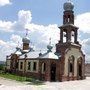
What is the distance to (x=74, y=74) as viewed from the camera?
152ft

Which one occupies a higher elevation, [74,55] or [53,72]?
[74,55]

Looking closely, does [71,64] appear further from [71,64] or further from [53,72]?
[53,72]

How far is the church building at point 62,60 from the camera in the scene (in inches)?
1713

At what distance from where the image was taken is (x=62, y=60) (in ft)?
143

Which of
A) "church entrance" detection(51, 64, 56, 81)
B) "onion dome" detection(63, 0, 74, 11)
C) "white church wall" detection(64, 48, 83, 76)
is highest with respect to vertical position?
"onion dome" detection(63, 0, 74, 11)

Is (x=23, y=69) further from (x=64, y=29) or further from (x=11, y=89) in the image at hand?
(x=11, y=89)

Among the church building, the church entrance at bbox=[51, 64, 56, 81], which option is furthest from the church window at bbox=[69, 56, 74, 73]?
the church entrance at bbox=[51, 64, 56, 81]

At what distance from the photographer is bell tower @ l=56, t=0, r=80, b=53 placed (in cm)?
4597

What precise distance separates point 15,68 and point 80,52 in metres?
15.4

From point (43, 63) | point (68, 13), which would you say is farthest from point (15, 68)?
point (68, 13)

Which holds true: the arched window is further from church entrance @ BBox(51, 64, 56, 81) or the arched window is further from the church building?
church entrance @ BBox(51, 64, 56, 81)

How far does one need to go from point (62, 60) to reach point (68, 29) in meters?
6.16

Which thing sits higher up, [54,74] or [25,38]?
[25,38]

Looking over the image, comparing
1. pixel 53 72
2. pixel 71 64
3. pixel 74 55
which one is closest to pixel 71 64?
pixel 71 64
